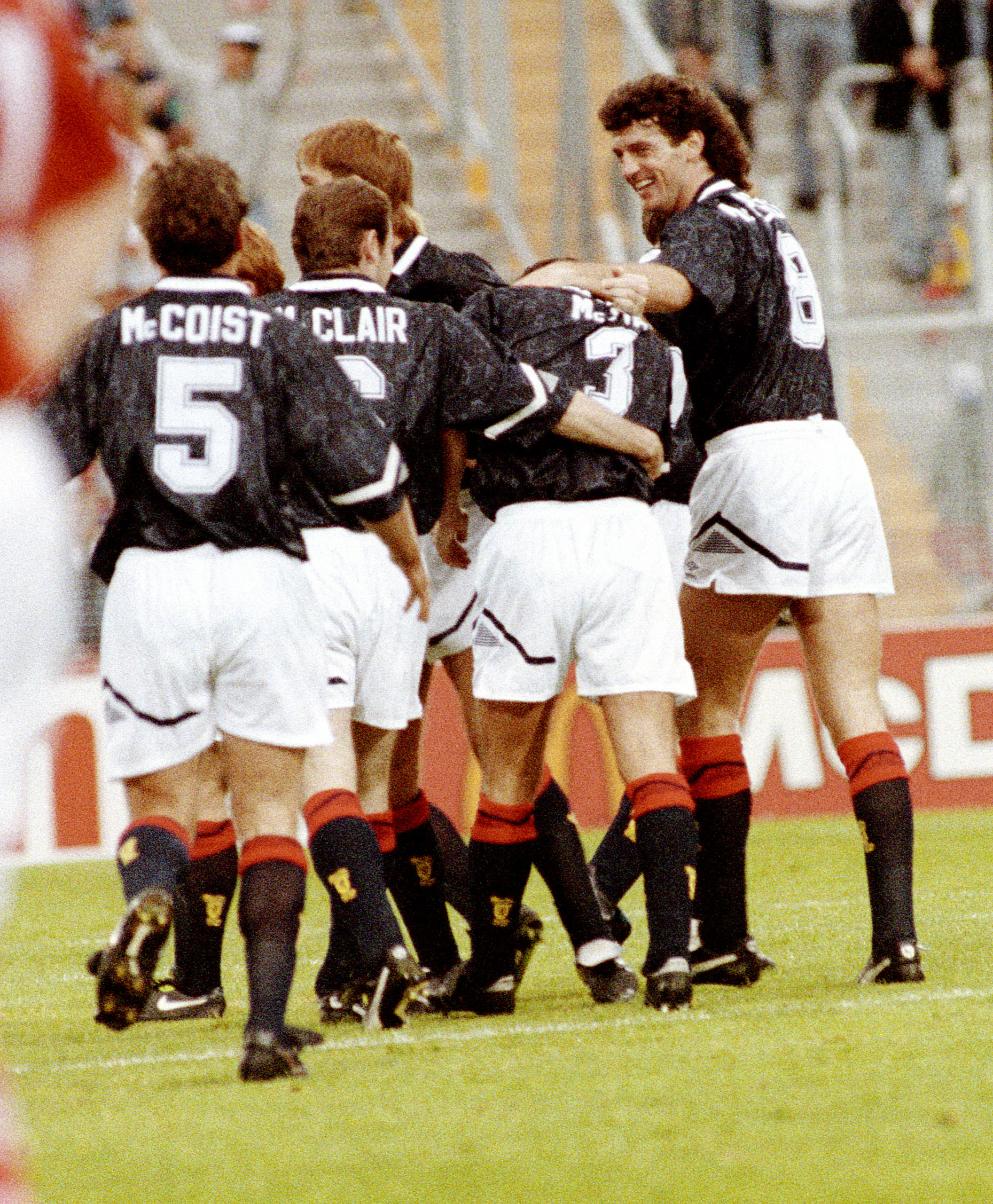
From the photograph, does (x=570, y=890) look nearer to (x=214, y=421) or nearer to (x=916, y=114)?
(x=214, y=421)

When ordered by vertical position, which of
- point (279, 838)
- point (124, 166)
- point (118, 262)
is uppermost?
point (118, 262)

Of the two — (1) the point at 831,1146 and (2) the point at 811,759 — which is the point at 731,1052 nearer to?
(1) the point at 831,1146

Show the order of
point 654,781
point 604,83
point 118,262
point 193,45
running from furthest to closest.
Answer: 1. point 193,45
2. point 604,83
3. point 118,262
4. point 654,781

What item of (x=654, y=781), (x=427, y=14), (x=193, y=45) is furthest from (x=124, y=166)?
(x=427, y=14)

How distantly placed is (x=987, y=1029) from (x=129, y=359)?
2291mm

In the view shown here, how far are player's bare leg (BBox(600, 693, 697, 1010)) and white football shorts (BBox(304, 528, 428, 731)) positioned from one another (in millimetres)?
500

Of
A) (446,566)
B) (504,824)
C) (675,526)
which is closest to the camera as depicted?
(504,824)

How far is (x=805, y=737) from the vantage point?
404 inches

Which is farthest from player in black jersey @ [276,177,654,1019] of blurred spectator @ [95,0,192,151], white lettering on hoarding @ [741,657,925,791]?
blurred spectator @ [95,0,192,151]

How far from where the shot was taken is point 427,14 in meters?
16.9

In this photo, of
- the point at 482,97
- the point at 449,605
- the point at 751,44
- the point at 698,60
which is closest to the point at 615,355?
the point at 449,605

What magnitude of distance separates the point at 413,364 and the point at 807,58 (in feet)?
31.6

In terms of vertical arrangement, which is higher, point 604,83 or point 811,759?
point 604,83

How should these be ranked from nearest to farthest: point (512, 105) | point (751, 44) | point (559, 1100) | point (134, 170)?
point (559, 1100) → point (134, 170) → point (751, 44) → point (512, 105)
